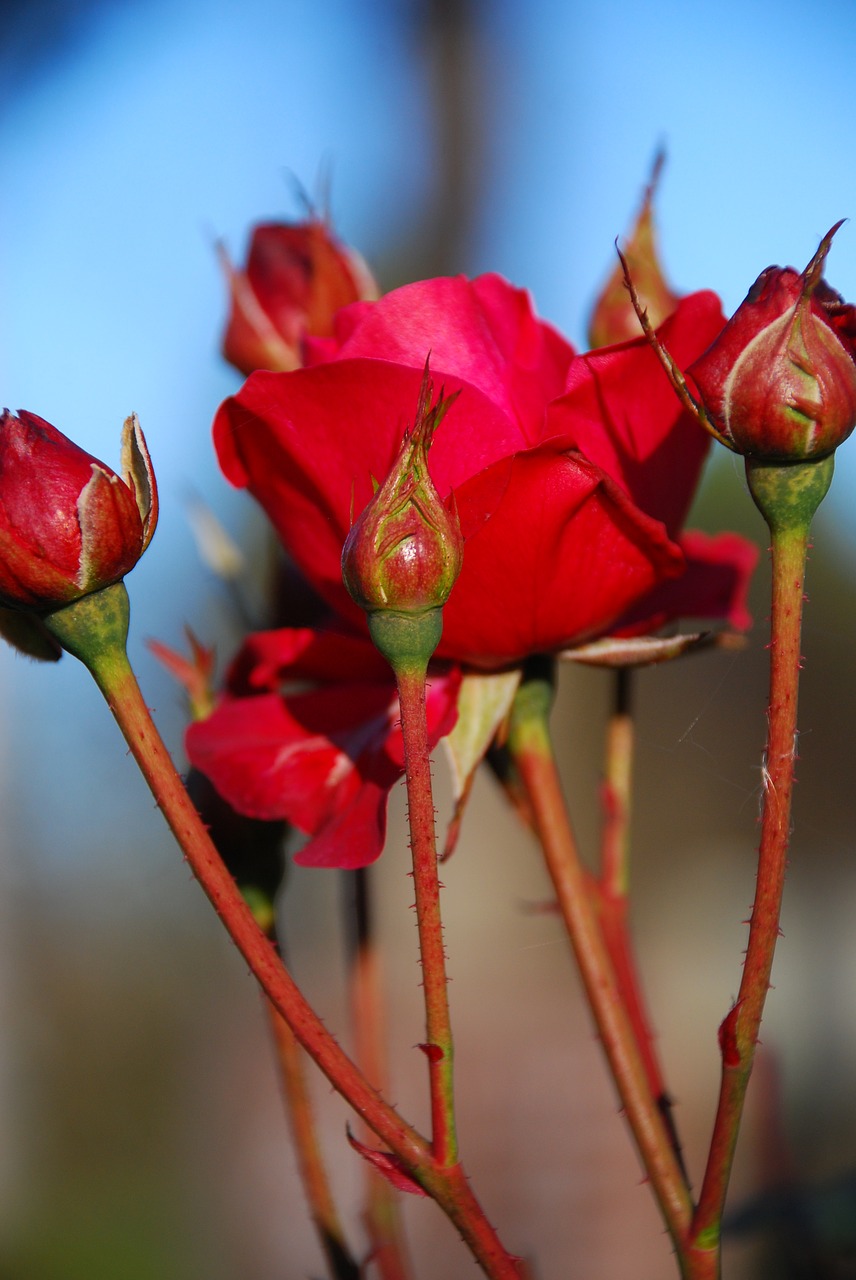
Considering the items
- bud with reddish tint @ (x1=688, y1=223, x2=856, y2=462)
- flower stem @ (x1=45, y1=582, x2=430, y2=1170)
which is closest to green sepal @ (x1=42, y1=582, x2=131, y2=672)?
flower stem @ (x1=45, y1=582, x2=430, y2=1170)

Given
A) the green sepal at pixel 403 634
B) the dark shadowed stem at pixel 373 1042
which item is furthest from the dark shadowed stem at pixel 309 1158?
the green sepal at pixel 403 634

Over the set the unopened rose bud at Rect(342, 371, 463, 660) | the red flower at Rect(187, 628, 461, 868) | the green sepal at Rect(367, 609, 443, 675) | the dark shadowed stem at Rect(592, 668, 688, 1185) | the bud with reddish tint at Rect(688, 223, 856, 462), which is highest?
the bud with reddish tint at Rect(688, 223, 856, 462)

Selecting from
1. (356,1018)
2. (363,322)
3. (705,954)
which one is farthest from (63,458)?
(705,954)

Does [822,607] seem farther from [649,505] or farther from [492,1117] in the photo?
[649,505]

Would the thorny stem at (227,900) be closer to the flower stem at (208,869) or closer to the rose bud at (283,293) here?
the flower stem at (208,869)

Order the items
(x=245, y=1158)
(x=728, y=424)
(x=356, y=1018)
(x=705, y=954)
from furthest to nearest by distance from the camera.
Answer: (x=705, y=954), (x=245, y=1158), (x=356, y=1018), (x=728, y=424)

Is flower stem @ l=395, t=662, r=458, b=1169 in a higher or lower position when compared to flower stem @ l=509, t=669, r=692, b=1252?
higher

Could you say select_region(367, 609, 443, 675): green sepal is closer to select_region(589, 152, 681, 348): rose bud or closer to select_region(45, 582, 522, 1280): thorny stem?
select_region(45, 582, 522, 1280): thorny stem
